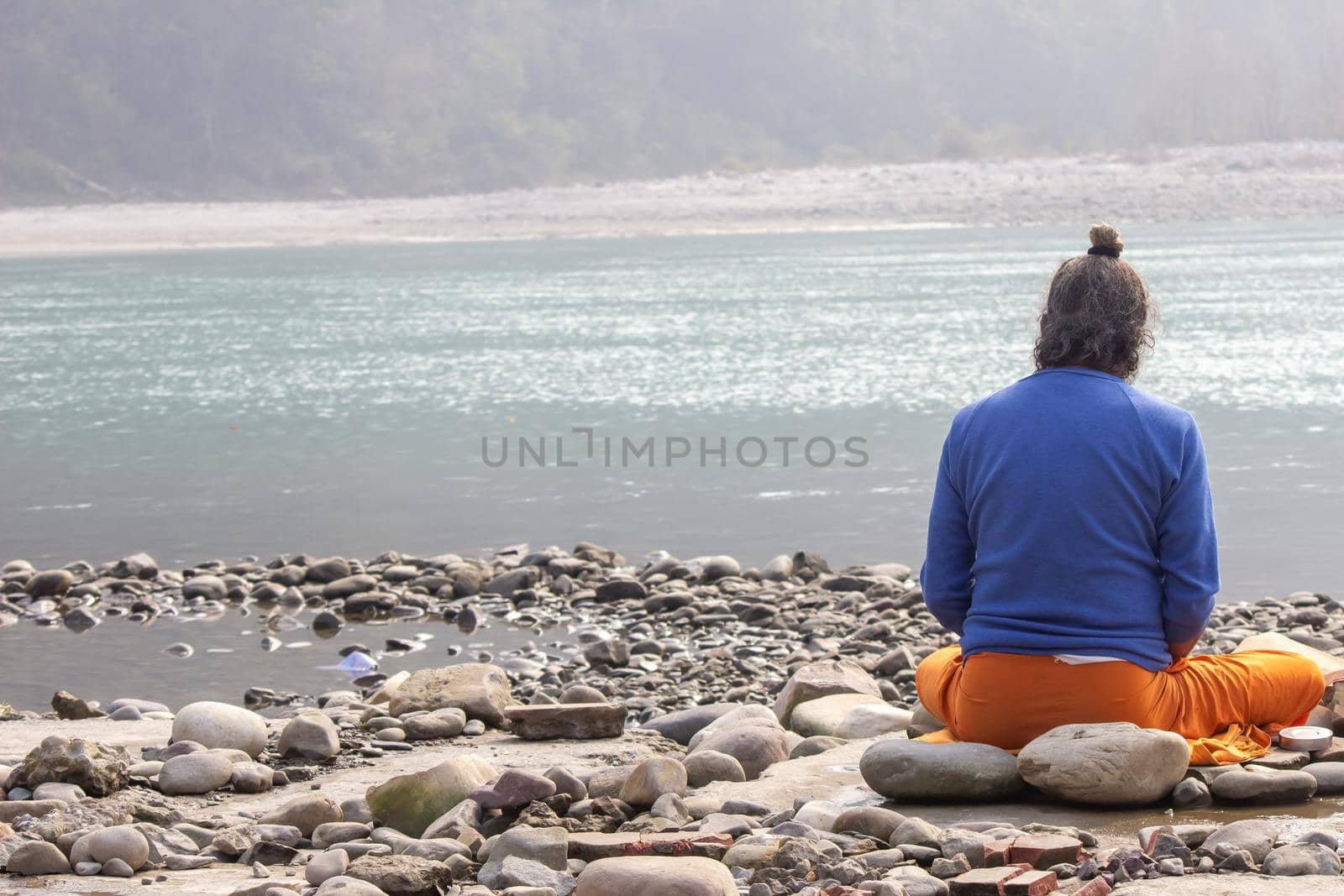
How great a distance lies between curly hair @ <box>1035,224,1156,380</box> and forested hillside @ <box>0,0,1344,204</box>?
92321 mm

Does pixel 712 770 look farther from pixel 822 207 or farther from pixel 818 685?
pixel 822 207

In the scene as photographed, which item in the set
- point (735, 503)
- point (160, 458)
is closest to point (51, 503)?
point (160, 458)

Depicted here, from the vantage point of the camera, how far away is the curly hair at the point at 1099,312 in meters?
Result: 4.04

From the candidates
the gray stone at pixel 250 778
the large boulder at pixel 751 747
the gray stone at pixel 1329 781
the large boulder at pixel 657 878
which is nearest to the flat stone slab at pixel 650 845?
the large boulder at pixel 657 878

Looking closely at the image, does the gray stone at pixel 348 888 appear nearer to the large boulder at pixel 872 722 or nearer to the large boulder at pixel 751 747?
the large boulder at pixel 751 747

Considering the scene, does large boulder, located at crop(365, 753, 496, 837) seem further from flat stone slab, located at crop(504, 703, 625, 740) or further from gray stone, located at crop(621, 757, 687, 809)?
flat stone slab, located at crop(504, 703, 625, 740)

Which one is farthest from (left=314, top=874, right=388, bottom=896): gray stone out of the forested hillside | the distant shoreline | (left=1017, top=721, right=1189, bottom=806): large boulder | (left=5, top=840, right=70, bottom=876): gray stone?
the forested hillside

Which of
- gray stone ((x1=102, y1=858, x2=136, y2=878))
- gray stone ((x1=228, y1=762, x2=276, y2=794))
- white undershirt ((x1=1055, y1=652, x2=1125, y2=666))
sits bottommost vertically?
gray stone ((x1=228, y1=762, x2=276, y2=794))

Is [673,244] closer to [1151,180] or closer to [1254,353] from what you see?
[1151,180]

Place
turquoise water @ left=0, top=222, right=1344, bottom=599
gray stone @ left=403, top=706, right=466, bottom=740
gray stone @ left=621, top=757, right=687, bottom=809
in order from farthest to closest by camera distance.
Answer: turquoise water @ left=0, top=222, right=1344, bottom=599 → gray stone @ left=403, top=706, right=466, bottom=740 → gray stone @ left=621, top=757, right=687, bottom=809

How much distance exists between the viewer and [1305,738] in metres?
4.16

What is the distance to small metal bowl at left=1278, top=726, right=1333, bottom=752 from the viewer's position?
414cm

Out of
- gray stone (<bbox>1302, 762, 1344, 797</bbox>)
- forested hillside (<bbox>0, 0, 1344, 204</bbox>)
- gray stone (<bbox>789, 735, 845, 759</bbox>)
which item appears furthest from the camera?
forested hillside (<bbox>0, 0, 1344, 204</bbox>)

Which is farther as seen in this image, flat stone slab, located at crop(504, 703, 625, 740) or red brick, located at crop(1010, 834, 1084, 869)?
flat stone slab, located at crop(504, 703, 625, 740)
